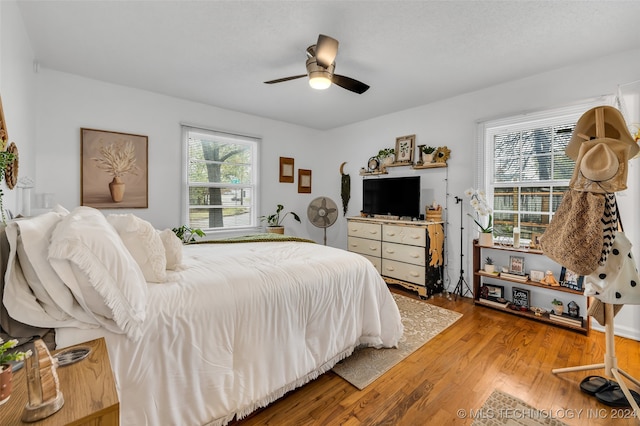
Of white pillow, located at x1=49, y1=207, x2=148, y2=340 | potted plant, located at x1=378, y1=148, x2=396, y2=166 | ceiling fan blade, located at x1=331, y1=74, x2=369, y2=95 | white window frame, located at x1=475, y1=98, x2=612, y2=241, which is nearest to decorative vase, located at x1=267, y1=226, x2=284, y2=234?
potted plant, located at x1=378, y1=148, x2=396, y2=166

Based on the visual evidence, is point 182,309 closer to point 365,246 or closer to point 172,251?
point 172,251

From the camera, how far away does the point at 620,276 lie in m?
1.63

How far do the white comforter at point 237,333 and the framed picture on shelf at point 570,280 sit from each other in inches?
77.8

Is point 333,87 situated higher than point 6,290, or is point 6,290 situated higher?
point 333,87

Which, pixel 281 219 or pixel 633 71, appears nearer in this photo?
pixel 633 71

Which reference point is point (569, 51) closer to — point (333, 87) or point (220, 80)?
point (333, 87)

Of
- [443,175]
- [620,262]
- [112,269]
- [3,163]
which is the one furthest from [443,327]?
[3,163]

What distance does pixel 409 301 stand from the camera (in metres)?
3.34

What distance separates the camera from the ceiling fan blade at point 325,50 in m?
1.97

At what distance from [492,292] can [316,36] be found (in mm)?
3228

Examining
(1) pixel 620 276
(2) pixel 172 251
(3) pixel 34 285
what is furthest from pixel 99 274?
(1) pixel 620 276

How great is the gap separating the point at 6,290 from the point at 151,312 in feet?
1.55

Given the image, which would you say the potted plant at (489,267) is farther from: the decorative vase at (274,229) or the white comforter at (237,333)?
the decorative vase at (274,229)

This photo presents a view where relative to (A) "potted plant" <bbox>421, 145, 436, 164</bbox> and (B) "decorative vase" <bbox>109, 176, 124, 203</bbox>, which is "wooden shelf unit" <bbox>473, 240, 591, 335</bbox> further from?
(B) "decorative vase" <bbox>109, 176, 124, 203</bbox>
